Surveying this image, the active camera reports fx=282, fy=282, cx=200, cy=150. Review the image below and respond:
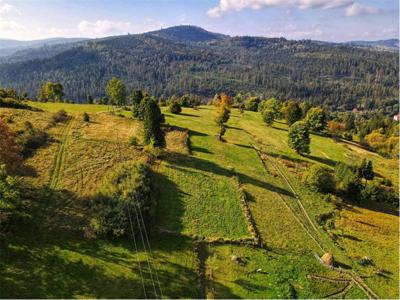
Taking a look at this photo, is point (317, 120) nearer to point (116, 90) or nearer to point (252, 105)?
point (252, 105)

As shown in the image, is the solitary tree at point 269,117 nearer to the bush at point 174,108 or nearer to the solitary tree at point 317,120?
the solitary tree at point 317,120

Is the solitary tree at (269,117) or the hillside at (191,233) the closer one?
the hillside at (191,233)

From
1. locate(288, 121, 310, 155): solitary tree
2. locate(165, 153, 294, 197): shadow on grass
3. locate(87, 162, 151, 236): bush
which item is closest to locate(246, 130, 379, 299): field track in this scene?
locate(165, 153, 294, 197): shadow on grass

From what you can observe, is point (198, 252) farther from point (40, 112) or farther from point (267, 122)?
point (267, 122)

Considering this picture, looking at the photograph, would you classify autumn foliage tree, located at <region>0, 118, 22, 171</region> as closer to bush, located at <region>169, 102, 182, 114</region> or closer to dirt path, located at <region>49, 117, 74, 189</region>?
dirt path, located at <region>49, 117, 74, 189</region>

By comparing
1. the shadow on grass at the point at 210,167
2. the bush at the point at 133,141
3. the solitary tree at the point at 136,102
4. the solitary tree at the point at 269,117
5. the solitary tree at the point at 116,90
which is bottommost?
the shadow on grass at the point at 210,167

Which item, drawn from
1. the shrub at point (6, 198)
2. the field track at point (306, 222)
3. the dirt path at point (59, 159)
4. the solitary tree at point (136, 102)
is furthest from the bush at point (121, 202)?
the solitary tree at point (136, 102)

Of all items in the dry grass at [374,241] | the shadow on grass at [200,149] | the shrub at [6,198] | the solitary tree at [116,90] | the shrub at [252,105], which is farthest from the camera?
the shrub at [252,105]
